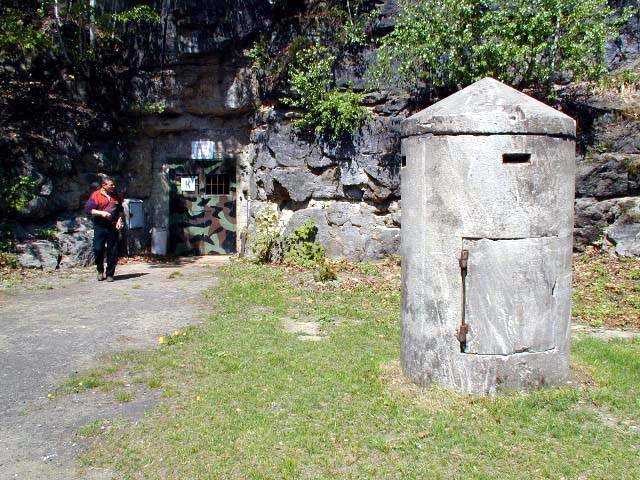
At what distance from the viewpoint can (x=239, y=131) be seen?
1445cm

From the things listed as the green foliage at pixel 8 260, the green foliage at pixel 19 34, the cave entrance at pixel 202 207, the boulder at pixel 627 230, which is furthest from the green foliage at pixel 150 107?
the boulder at pixel 627 230

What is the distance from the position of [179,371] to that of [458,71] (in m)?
7.52

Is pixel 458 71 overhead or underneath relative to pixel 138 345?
overhead

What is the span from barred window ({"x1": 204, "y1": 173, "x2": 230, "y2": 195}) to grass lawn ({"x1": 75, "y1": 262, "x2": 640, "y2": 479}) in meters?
7.46

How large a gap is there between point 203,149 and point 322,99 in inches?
123

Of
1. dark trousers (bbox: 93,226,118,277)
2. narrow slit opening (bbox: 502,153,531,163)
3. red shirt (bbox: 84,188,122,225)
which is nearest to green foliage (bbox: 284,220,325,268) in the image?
dark trousers (bbox: 93,226,118,277)

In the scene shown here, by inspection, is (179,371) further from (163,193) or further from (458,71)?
(163,193)

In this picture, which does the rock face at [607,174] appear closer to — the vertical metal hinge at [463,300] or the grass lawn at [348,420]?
the grass lawn at [348,420]

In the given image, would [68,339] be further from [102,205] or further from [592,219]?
[592,219]

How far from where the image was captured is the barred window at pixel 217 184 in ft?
47.7

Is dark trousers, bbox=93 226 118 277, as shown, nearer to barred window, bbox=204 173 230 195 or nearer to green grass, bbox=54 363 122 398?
barred window, bbox=204 173 230 195

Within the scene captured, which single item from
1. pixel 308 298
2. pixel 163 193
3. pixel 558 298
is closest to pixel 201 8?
pixel 163 193

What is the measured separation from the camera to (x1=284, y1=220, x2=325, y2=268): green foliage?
493 inches

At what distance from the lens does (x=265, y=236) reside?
512 inches
